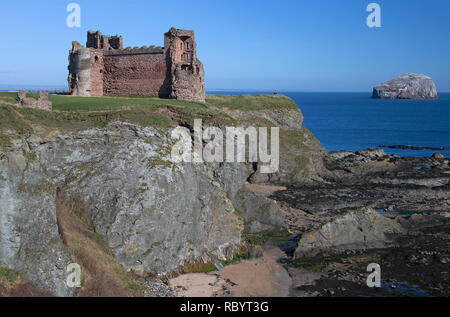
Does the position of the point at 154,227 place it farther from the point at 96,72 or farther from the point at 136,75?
the point at 96,72

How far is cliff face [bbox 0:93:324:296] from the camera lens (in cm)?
1822

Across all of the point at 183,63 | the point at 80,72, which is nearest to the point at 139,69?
the point at 183,63

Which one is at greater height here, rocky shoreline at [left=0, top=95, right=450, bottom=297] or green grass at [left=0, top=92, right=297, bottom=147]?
green grass at [left=0, top=92, right=297, bottom=147]

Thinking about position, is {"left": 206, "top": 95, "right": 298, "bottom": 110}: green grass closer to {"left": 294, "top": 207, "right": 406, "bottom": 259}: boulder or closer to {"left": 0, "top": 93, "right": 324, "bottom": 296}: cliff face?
{"left": 294, "top": 207, "right": 406, "bottom": 259}: boulder

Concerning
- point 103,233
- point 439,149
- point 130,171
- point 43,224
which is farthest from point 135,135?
point 439,149

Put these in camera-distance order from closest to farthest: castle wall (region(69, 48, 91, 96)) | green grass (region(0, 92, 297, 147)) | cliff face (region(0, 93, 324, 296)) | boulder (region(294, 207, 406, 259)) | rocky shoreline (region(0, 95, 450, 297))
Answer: cliff face (region(0, 93, 324, 296)) → rocky shoreline (region(0, 95, 450, 297)) → green grass (region(0, 92, 297, 147)) → boulder (region(294, 207, 406, 259)) → castle wall (region(69, 48, 91, 96))

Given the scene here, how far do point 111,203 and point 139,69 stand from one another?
23373 millimetres

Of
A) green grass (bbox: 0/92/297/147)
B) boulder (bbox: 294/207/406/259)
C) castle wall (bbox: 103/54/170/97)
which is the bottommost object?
boulder (bbox: 294/207/406/259)

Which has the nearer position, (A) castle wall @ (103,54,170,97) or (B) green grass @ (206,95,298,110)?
(A) castle wall @ (103,54,170,97)

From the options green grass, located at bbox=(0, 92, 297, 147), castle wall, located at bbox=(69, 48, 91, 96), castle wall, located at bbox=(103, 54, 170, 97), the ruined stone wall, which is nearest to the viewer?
green grass, located at bbox=(0, 92, 297, 147)

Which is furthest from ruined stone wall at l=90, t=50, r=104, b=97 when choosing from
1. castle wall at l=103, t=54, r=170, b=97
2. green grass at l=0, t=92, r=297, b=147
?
green grass at l=0, t=92, r=297, b=147
